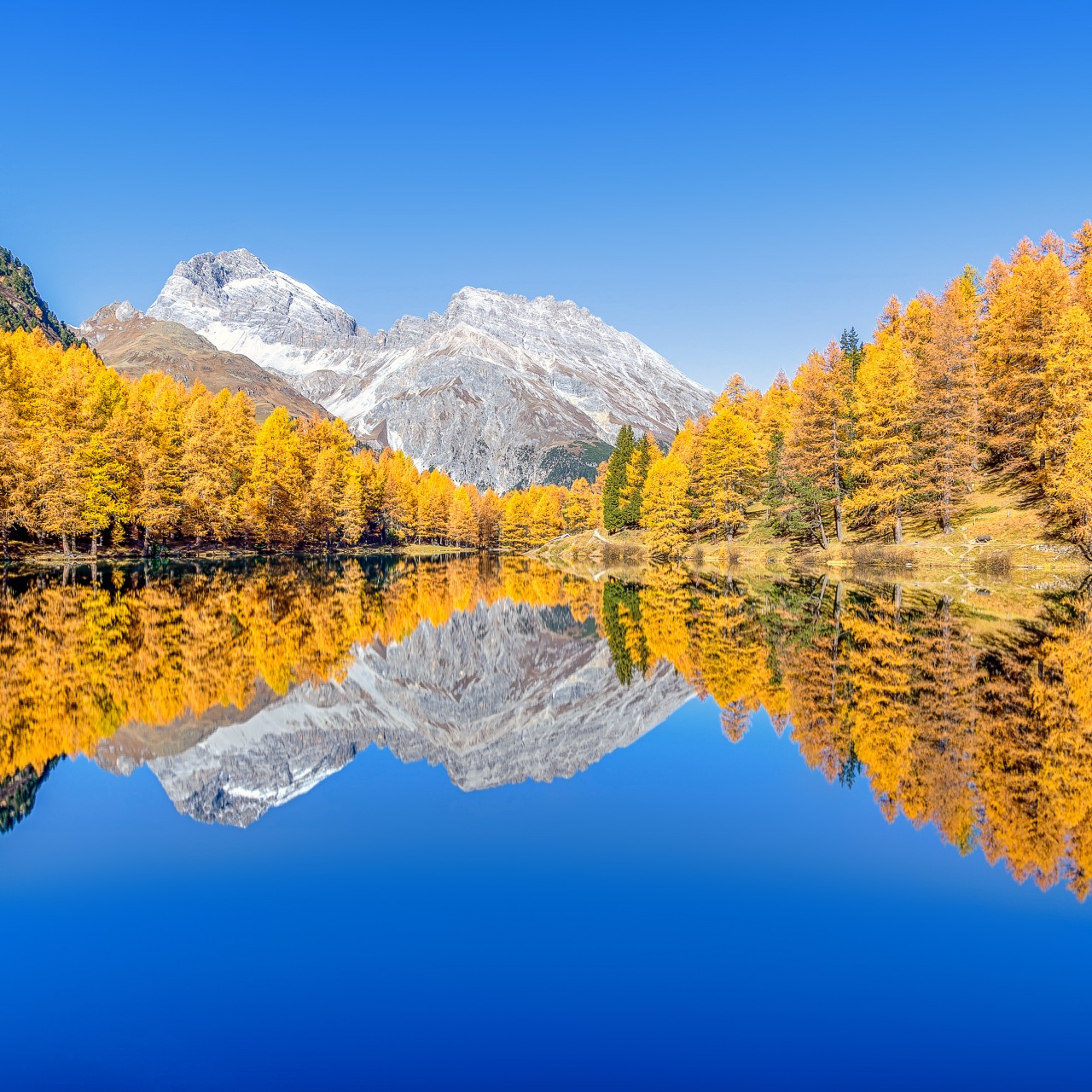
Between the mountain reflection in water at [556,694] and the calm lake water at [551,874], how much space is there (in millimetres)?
105

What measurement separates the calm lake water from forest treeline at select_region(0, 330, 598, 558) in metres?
41.6

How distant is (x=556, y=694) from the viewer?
19.7 meters

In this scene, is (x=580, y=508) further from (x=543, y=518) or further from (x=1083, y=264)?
(x=1083, y=264)

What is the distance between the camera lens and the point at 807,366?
223ft

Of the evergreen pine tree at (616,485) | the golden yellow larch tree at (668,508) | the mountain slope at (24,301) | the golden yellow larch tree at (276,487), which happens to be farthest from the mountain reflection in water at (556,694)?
the mountain slope at (24,301)

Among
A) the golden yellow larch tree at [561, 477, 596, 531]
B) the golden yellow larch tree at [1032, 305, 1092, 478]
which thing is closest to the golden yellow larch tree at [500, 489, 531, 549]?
the golden yellow larch tree at [561, 477, 596, 531]

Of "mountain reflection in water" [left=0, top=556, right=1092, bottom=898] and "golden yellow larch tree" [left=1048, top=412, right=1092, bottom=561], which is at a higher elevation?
"golden yellow larch tree" [left=1048, top=412, right=1092, bottom=561]

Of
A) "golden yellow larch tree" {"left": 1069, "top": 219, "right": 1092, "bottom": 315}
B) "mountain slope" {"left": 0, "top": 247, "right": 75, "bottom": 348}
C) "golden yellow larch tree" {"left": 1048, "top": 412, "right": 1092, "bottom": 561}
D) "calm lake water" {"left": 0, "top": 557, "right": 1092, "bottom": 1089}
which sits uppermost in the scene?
"mountain slope" {"left": 0, "top": 247, "right": 75, "bottom": 348}

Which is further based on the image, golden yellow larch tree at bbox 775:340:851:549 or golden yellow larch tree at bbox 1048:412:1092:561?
golden yellow larch tree at bbox 775:340:851:549

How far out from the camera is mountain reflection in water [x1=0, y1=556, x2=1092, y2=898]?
36.1ft

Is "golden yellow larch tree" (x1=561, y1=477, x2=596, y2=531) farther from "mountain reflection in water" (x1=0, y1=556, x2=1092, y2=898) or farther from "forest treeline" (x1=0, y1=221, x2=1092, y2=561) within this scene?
"mountain reflection in water" (x1=0, y1=556, x2=1092, y2=898)

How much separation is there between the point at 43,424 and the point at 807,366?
6283 cm

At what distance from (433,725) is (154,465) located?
185 feet

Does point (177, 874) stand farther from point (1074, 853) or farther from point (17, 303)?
point (17, 303)
